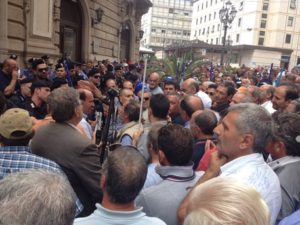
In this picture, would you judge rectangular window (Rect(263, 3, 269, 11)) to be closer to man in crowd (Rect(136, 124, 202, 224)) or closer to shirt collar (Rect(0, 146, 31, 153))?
man in crowd (Rect(136, 124, 202, 224))

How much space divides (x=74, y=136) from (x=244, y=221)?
179 cm

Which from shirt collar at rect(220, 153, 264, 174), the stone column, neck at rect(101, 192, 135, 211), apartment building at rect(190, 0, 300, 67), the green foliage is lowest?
neck at rect(101, 192, 135, 211)

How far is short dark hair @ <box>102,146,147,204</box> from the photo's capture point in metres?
1.97

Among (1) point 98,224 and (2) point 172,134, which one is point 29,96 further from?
(1) point 98,224

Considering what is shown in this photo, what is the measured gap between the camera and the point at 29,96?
5.14 m

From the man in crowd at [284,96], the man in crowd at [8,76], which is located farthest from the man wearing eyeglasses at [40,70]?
the man in crowd at [284,96]

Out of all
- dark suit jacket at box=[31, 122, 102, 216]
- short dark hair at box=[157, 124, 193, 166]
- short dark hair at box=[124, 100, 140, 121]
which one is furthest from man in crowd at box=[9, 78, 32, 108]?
short dark hair at box=[157, 124, 193, 166]

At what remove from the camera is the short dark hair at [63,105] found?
295 cm

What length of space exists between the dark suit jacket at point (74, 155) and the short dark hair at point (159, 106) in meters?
1.24

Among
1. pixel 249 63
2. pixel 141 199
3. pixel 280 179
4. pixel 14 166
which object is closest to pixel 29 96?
pixel 14 166

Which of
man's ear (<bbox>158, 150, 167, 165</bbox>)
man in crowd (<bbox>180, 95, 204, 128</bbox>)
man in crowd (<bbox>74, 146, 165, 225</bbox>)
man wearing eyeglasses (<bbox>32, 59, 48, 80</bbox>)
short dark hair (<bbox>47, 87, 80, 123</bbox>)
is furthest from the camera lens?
man wearing eyeglasses (<bbox>32, 59, 48, 80</bbox>)

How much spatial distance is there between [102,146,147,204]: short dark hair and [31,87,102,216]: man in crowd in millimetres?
738

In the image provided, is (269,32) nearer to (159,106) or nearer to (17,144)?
(159,106)

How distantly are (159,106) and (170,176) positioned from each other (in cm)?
156
